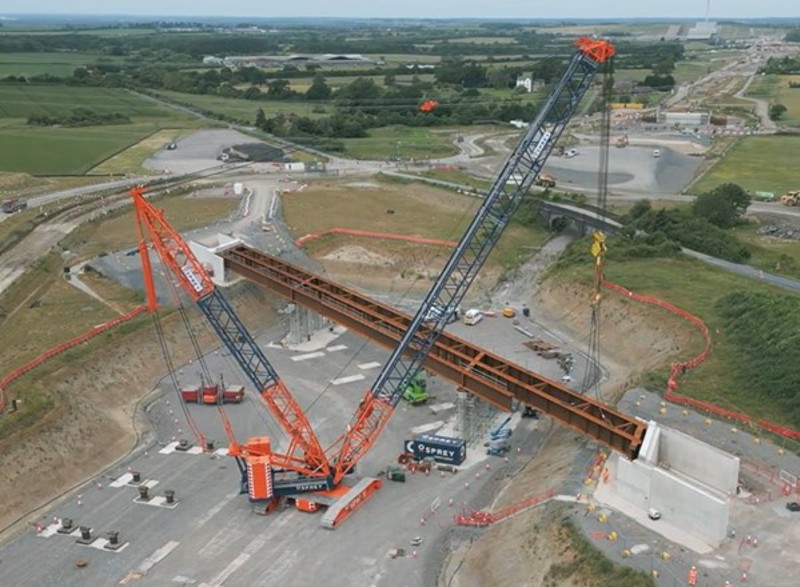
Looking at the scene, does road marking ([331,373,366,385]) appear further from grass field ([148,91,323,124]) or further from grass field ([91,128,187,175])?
grass field ([148,91,323,124])

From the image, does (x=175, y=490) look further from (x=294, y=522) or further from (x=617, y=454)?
(x=617, y=454)

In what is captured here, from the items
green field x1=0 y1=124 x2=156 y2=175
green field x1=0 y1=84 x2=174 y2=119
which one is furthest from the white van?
green field x1=0 y1=84 x2=174 y2=119

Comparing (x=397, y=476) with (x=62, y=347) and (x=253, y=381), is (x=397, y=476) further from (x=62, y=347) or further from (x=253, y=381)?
(x=62, y=347)

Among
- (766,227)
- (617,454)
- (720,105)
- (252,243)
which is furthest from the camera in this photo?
(720,105)

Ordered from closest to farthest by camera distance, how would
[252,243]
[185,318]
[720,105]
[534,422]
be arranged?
[534,422] < [185,318] < [252,243] < [720,105]

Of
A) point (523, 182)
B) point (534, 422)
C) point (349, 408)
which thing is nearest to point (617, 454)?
point (534, 422)

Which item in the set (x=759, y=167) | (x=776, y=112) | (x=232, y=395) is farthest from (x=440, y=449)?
(x=776, y=112)
